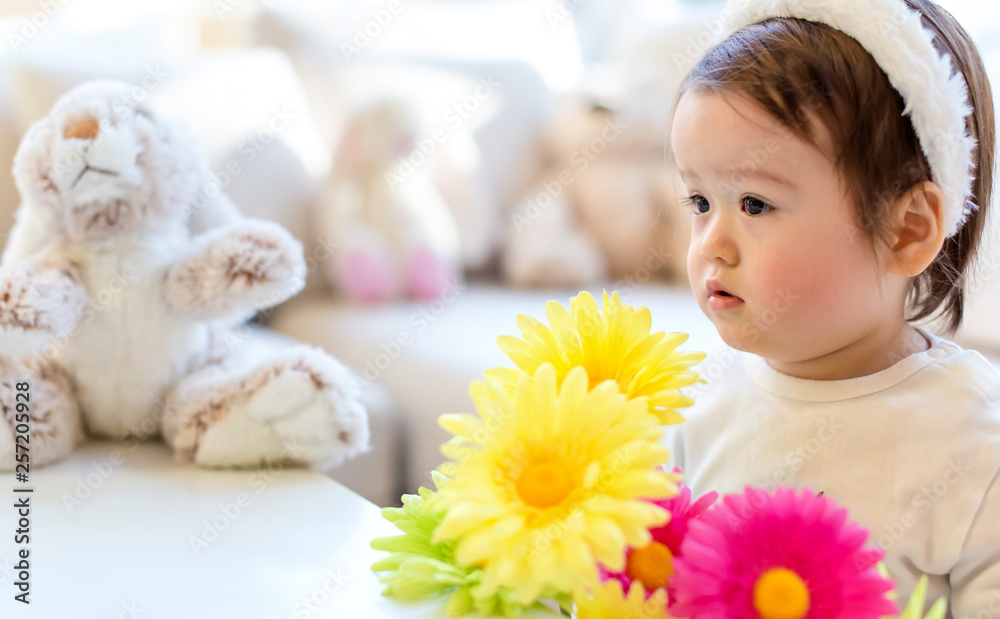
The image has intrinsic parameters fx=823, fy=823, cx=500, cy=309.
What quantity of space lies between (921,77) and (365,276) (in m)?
1.18

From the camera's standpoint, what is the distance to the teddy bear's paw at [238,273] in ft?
2.77

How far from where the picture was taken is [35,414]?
32.6 inches

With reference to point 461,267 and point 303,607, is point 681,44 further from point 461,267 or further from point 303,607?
point 303,607

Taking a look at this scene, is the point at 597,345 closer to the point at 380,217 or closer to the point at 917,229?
the point at 917,229

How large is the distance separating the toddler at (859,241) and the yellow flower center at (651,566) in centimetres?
22

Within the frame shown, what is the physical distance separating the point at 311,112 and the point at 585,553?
1.63 meters

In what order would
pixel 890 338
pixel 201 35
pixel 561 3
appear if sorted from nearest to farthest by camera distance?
pixel 890 338 < pixel 561 3 < pixel 201 35

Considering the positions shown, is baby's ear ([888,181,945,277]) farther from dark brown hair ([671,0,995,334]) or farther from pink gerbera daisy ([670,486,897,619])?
pink gerbera daisy ([670,486,897,619])

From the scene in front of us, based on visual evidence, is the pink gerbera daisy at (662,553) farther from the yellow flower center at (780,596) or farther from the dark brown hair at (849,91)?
the dark brown hair at (849,91)

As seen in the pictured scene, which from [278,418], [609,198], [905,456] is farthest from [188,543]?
[609,198]

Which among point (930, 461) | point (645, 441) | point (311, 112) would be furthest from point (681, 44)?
point (645, 441)

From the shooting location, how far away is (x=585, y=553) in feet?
1.42

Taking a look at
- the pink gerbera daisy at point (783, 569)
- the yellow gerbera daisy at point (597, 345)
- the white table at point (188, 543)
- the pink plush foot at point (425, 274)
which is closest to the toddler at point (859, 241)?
the yellow gerbera daisy at point (597, 345)

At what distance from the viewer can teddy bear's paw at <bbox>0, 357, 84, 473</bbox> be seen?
0.81 m
